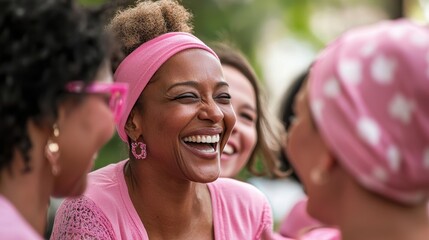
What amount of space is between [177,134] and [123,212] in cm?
42

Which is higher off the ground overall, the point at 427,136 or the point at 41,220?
the point at 427,136

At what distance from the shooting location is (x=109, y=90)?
310 cm

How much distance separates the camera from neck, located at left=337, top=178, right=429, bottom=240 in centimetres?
282

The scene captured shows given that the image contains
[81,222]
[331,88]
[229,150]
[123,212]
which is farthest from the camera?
[229,150]

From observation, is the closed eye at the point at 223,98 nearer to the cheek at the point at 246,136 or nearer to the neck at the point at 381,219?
the cheek at the point at 246,136

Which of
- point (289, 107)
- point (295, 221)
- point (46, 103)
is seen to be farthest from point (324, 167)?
A: point (289, 107)

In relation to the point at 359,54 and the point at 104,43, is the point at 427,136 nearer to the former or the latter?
the point at 359,54

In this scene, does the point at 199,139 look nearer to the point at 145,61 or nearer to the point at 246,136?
the point at 145,61

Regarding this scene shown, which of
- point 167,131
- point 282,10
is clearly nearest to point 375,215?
point 167,131

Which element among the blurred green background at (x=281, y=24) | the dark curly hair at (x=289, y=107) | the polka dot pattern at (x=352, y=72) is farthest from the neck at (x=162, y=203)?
the blurred green background at (x=281, y=24)

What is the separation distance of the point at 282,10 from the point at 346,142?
839cm

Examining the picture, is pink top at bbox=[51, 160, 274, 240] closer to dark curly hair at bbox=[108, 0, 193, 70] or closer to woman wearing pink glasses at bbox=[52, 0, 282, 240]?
woman wearing pink glasses at bbox=[52, 0, 282, 240]

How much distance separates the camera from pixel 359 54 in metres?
2.78

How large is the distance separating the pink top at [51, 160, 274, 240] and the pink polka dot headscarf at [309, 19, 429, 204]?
5.08ft
